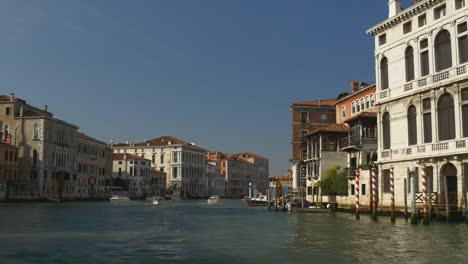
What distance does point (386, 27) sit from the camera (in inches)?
1057

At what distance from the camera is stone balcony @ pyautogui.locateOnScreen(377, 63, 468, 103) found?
2178 cm

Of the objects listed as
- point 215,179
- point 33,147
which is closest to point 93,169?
point 33,147

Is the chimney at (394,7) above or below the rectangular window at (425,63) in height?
above

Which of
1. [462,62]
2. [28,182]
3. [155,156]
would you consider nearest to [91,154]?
[28,182]

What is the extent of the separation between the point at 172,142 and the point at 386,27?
2986 inches

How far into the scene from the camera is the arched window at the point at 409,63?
2494cm

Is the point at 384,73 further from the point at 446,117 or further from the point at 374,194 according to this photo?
the point at 374,194

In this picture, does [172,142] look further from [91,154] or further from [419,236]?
[419,236]

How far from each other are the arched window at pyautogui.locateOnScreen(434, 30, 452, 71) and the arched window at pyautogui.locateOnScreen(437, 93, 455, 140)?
4.15 ft

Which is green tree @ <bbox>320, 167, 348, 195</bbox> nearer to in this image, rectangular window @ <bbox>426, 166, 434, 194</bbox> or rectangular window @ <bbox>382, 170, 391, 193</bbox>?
rectangular window @ <bbox>382, 170, 391, 193</bbox>

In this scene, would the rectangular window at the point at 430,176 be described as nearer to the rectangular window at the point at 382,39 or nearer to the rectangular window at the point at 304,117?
the rectangular window at the point at 382,39

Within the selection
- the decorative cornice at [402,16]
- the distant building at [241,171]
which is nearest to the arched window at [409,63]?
the decorative cornice at [402,16]

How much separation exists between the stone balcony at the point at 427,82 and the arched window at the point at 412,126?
76 centimetres

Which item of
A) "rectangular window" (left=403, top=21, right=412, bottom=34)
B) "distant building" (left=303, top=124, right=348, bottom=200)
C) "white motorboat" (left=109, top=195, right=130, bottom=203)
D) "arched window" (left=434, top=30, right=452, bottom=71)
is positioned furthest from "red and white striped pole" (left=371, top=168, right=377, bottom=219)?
"white motorboat" (left=109, top=195, right=130, bottom=203)
